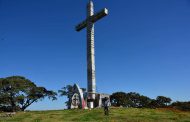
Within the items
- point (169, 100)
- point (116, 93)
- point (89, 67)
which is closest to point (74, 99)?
point (89, 67)

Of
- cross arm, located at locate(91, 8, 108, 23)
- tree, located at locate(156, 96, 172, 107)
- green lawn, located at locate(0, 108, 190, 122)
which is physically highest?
cross arm, located at locate(91, 8, 108, 23)

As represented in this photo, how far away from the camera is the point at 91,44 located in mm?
37844

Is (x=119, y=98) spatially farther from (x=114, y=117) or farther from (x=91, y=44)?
(x=114, y=117)

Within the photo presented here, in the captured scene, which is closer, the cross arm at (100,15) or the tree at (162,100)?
the cross arm at (100,15)

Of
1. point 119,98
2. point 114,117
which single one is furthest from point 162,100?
point 114,117

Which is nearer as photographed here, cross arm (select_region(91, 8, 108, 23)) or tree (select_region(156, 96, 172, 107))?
cross arm (select_region(91, 8, 108, 23))

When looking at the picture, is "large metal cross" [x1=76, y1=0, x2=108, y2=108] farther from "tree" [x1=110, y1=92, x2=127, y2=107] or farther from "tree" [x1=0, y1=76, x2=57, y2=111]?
"tree" [x1=110, y1=92, x2=127, y2=107]

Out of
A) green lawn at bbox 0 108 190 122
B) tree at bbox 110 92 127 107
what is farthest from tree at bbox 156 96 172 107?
green lawn at bbox 0 108 190 122

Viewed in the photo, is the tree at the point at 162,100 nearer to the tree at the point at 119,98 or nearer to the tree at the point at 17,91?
the tree at the point at 119,98

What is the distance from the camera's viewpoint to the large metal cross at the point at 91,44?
36.3 m

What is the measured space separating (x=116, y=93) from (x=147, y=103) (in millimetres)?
11246

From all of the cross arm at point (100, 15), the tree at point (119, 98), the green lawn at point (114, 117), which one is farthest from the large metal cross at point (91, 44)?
the tree at point (119, 98)

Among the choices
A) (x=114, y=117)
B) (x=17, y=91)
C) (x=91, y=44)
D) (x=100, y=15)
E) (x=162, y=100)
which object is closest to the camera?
(x=114, y=117)

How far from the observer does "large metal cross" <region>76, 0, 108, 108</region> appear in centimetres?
3631
